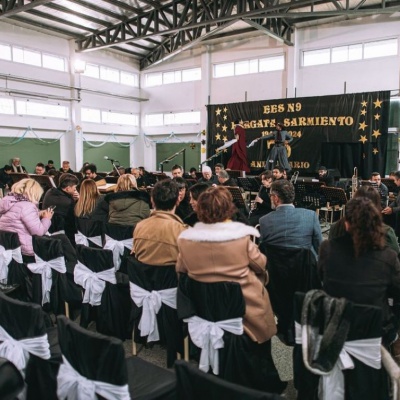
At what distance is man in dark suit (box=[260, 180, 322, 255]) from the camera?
288 centimetres

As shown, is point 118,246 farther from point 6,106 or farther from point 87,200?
A: point 6,106

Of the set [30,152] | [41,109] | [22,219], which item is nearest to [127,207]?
[22,219]

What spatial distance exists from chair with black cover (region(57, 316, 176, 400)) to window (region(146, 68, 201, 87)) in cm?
1303

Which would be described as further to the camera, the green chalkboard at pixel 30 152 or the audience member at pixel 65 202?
the green chalkboard at pixel 30 152

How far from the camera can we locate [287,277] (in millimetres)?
2736

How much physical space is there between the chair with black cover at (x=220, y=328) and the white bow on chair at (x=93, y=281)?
834 millimetres

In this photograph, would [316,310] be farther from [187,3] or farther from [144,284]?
[187,3]

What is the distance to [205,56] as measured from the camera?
1327 cm

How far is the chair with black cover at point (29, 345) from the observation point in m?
1.74

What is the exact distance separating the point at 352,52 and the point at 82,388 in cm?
1122

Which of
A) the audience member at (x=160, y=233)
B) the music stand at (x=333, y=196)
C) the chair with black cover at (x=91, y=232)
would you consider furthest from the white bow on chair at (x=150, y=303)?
the music stand at (x=333, y=196)

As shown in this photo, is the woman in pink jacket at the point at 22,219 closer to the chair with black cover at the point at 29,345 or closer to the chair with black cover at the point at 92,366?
the chair with black cover at the point at 29,345

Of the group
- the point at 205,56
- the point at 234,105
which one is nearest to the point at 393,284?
the point at 234,105

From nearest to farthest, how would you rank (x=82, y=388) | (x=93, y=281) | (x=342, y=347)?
(x=82, y=388)
(x=342, y=347)
(x=93, y=281)
